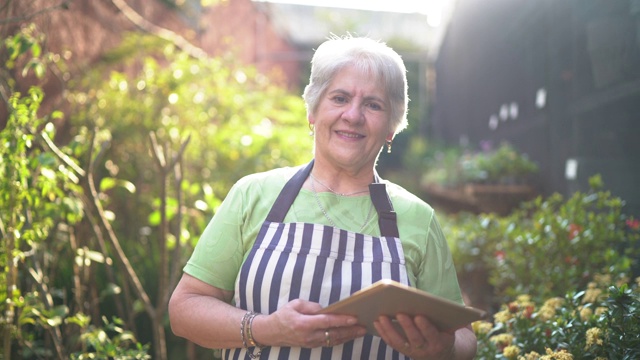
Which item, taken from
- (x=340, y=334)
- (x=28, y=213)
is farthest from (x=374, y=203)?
(x=28, y=213)

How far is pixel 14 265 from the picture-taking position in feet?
9.04

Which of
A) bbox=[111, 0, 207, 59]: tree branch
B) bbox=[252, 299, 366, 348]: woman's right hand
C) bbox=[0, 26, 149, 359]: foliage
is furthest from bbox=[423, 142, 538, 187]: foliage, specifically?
bbox=[252, 299, 366, 348]: woman's right hand

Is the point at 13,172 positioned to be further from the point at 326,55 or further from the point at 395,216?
the point at 395,216

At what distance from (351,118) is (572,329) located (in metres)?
1.04

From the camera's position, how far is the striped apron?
2.13m

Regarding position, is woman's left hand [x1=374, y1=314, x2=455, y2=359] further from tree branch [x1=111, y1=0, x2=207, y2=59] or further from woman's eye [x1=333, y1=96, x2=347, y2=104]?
tree branch [x1=111, y1=0, x2=207, y2=59]

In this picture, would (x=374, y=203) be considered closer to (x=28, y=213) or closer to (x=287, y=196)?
(x=287, y=196)

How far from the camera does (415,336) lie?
6.14 ft

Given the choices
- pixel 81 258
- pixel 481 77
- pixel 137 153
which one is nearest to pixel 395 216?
pixel 81 258

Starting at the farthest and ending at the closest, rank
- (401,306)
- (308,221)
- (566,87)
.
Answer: (566,87) < (308,221) < (401,306)

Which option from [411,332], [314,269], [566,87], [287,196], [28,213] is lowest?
[411,332]

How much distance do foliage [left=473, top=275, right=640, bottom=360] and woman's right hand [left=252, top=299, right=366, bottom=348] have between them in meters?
0.67

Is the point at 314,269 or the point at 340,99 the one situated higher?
the point at 340,99

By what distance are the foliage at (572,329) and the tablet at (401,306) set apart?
1.76 feet
